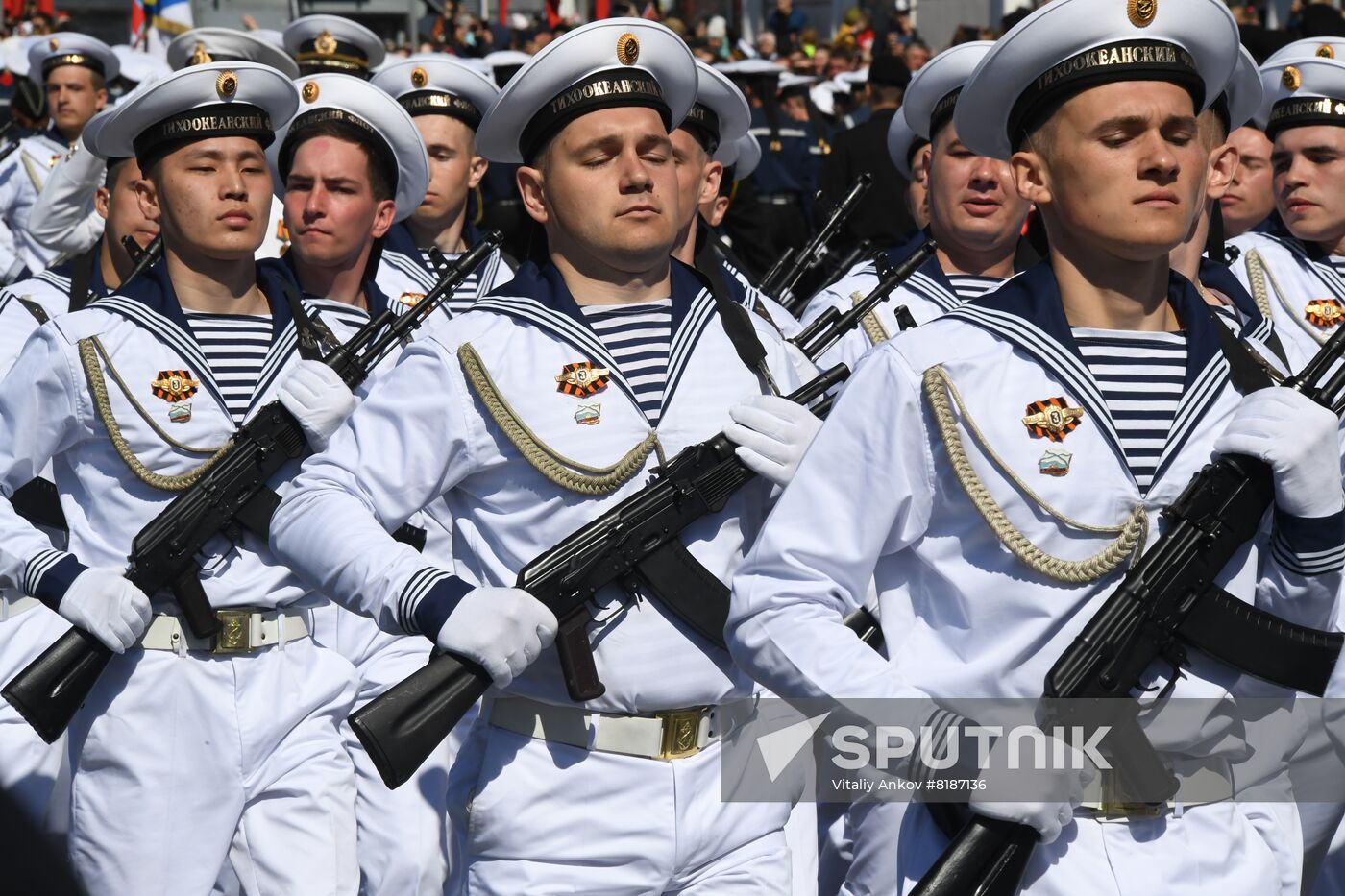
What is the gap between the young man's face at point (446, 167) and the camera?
8.44m

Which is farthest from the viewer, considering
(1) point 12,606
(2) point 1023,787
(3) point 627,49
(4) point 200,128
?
(1) point 12,606

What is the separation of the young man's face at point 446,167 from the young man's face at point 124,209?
1729 millimetres

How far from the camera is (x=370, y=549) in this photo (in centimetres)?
415

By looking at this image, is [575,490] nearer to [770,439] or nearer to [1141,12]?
[770,439]

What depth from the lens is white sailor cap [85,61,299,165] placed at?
5738 mm

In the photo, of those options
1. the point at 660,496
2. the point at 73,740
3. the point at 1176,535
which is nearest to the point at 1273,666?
the point at 1176,535

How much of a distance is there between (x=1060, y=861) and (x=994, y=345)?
917 millimetres

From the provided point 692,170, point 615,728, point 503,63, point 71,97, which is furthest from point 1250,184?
point 503,63

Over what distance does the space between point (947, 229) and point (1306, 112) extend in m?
1.44

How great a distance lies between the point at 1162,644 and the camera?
335 centimetres

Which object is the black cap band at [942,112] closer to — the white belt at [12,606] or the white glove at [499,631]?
the white glove at [499,631]

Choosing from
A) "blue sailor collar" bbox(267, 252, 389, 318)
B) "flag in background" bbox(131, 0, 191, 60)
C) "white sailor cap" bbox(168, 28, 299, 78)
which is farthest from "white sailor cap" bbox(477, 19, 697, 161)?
"flag in background" bbox(131, 0, 191, 60)

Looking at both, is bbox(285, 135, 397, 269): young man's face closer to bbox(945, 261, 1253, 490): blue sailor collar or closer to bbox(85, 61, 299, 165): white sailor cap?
bbox(85, 61, 299, 165): white sailor cap

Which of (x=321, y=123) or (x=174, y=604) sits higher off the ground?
(x=321, y=123)
